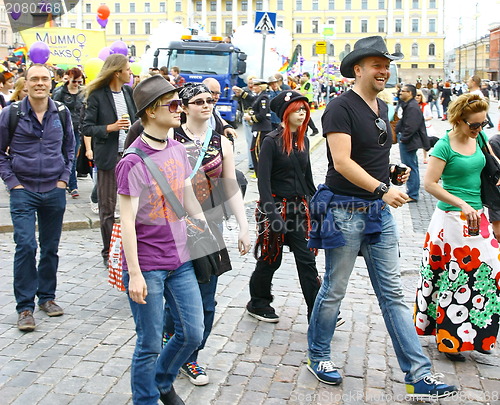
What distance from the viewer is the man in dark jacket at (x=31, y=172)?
5.23 m

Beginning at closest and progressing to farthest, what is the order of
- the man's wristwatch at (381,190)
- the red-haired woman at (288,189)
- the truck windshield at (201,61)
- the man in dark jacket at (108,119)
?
the man's wristwatch at (381,190)
the red-haired woman at (288,189)
the man in dark jacket at (108,119)
the truck windshield at (201,61)

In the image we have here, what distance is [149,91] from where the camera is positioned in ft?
11.6

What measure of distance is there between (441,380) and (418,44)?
128 metres

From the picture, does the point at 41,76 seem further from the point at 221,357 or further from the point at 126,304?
the point at 221,357

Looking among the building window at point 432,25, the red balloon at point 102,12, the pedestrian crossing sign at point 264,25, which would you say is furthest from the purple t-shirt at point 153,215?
the building window at point 432,25

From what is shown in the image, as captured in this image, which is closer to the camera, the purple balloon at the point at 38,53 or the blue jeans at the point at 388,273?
the blue jeans at the point at 388,273

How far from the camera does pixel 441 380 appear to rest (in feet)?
14.1

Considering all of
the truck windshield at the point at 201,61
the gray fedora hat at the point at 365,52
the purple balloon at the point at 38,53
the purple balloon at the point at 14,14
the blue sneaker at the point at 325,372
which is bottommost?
the blue sneaker at the point at 325,372

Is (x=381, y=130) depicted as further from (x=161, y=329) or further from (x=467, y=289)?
(x=161, y=329)

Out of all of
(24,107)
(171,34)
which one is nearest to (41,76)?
(24,107)

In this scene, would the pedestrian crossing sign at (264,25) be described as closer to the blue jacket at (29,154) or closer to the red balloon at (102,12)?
the red balloon at (102,12)

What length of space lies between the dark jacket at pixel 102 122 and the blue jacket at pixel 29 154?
1.07 meters

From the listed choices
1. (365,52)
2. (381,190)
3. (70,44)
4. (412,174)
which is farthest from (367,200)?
(70,44)

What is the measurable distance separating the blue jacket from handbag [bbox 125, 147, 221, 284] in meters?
1.98
